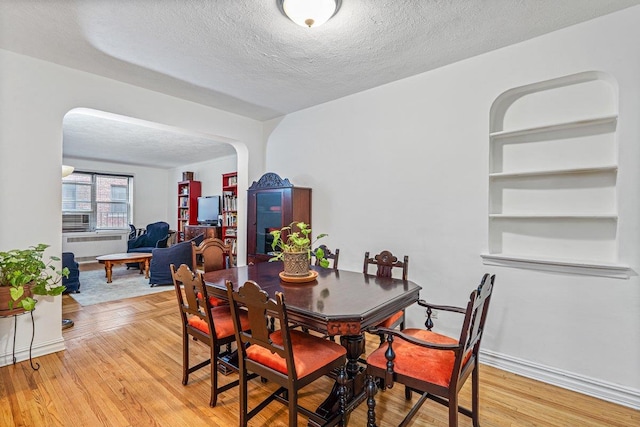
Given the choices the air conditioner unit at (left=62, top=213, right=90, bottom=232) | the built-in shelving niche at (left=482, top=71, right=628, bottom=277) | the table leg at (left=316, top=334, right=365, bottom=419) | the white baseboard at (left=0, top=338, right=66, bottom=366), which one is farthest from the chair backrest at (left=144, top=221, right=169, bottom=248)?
the built-in shelving niche at (left=482, top=71, right=628, bottom=277)

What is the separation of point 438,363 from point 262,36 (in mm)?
2424

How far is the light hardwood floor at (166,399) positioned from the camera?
1.83 metres

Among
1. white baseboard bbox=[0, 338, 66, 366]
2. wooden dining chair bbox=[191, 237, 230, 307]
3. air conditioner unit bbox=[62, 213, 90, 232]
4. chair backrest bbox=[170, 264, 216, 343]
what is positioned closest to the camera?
chair backrest bbox=[170, 264, 216, 343]

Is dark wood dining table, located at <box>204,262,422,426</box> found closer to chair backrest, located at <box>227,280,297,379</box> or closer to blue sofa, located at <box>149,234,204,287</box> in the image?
chair backrest, located at <box>227,280,297,379</box>

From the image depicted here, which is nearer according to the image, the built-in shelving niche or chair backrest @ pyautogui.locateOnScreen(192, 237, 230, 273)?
the built-in shelving niche

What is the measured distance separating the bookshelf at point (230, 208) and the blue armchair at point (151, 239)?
1443 mm

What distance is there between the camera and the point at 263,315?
5.01ft

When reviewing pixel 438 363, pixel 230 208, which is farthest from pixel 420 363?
pixel 230 208

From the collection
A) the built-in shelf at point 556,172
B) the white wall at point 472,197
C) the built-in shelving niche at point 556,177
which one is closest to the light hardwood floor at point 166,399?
the white wall at point 472,197

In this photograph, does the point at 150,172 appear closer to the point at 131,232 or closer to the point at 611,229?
the point at 131,232

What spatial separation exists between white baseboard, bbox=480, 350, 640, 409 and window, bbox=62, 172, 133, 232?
8.42 m

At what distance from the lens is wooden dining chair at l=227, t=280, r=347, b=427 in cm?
147

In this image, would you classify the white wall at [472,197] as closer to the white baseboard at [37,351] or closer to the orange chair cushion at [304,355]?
the orange chair cushion at [304,355]

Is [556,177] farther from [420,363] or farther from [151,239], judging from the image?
[151,239]
